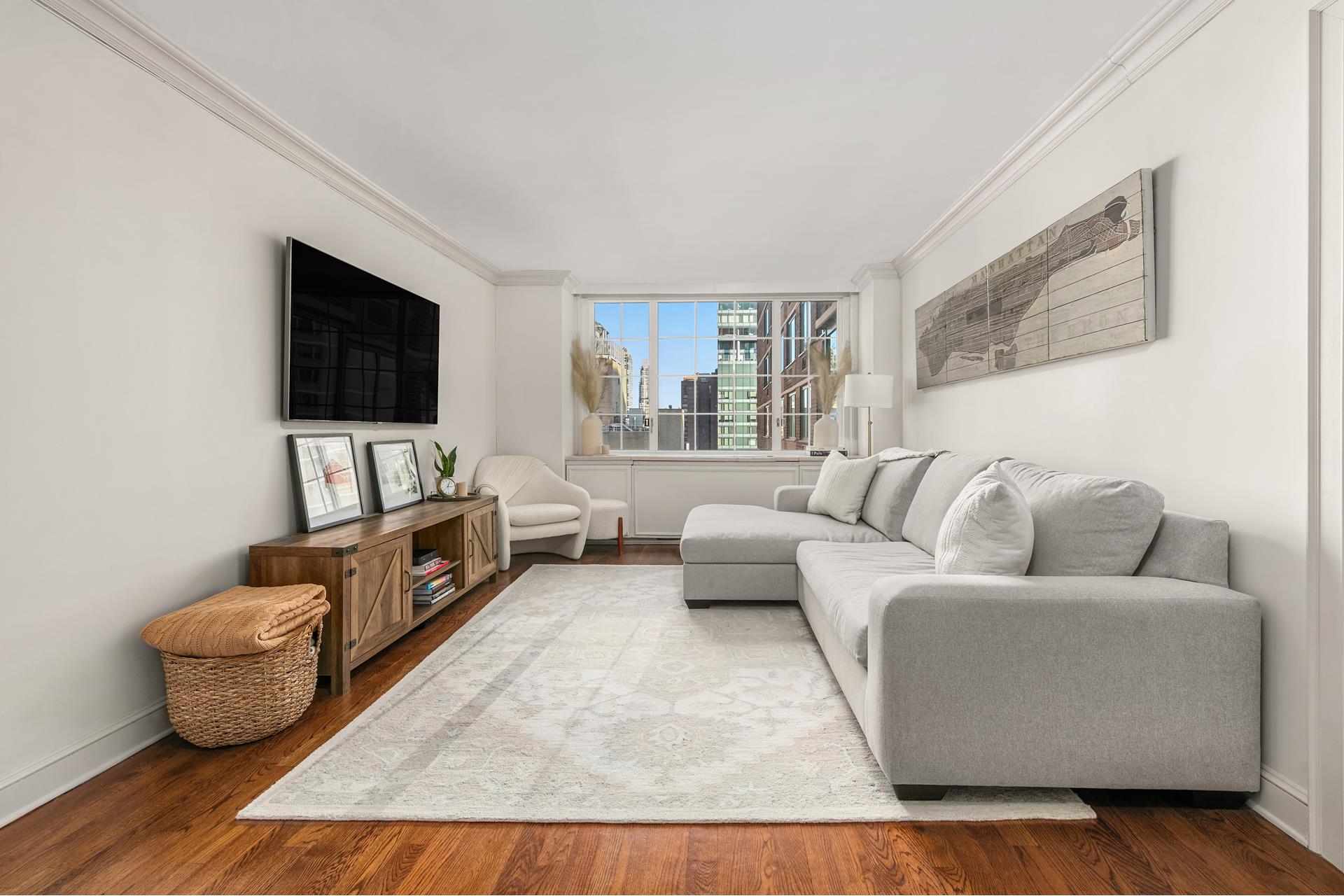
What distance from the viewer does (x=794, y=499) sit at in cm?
448

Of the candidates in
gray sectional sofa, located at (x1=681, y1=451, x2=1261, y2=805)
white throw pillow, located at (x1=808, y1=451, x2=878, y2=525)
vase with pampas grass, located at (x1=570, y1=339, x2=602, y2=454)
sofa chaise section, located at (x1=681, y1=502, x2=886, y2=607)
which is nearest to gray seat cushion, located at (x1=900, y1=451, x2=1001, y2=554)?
sofa chaise section, located at (x1=681, y1=502, x2=886, y2=607)

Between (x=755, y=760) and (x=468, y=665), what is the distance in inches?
Answer: 55.3

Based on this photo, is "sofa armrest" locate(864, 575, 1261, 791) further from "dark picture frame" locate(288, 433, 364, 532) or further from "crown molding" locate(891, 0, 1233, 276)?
"dark picture frame" locate(288, 433, 364, 532)

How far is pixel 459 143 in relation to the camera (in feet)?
9.93

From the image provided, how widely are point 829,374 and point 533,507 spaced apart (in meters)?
2.93

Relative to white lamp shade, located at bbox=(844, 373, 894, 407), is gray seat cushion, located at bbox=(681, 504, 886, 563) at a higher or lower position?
lower

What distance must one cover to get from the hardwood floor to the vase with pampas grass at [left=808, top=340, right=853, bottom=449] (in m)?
4.18

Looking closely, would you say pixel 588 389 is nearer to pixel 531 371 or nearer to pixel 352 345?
pixel 531 371

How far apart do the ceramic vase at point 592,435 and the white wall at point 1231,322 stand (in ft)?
13.4

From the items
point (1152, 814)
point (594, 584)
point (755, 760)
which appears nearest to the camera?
point (1152, 814)

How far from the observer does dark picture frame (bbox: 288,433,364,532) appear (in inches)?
115

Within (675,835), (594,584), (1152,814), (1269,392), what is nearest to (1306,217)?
(1269,392)

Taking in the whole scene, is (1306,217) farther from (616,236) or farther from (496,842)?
(616,236)

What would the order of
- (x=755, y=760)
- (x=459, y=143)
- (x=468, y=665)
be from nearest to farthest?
(x=755, y=760)
(x=468, y=665)
(x=459, y=143)
